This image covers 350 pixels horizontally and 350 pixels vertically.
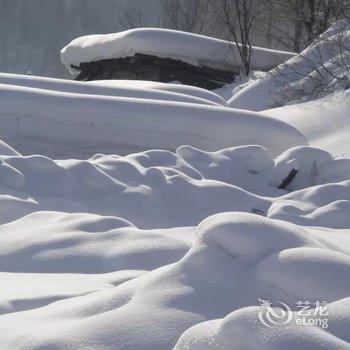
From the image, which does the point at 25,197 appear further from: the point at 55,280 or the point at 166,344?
the point at 166,344

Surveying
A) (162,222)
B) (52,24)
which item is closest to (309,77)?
(162,222)

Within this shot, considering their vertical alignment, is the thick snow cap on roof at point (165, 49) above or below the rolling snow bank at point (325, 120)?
above

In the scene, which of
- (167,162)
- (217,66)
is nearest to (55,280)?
(167,162)

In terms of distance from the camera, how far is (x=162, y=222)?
205 inches

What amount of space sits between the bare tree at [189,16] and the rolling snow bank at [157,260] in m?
17.8

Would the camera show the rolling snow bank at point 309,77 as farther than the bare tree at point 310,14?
No

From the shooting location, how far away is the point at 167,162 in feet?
20.3

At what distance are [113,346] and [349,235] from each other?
252cm

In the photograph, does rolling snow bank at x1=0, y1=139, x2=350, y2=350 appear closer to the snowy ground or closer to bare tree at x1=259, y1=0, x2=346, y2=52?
the snowy ground

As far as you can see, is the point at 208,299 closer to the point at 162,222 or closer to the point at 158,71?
the point at 162,222

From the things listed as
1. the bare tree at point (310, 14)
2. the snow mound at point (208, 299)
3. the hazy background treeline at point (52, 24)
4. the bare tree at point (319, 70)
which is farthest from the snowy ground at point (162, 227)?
the hazy background treeline at point (52, 24)

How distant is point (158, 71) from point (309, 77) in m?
3.85

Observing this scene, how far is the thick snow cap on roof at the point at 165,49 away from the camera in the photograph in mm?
14039

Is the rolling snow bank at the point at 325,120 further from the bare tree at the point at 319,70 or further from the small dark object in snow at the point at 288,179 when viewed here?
the small dark object in snow at the point at 288,179
